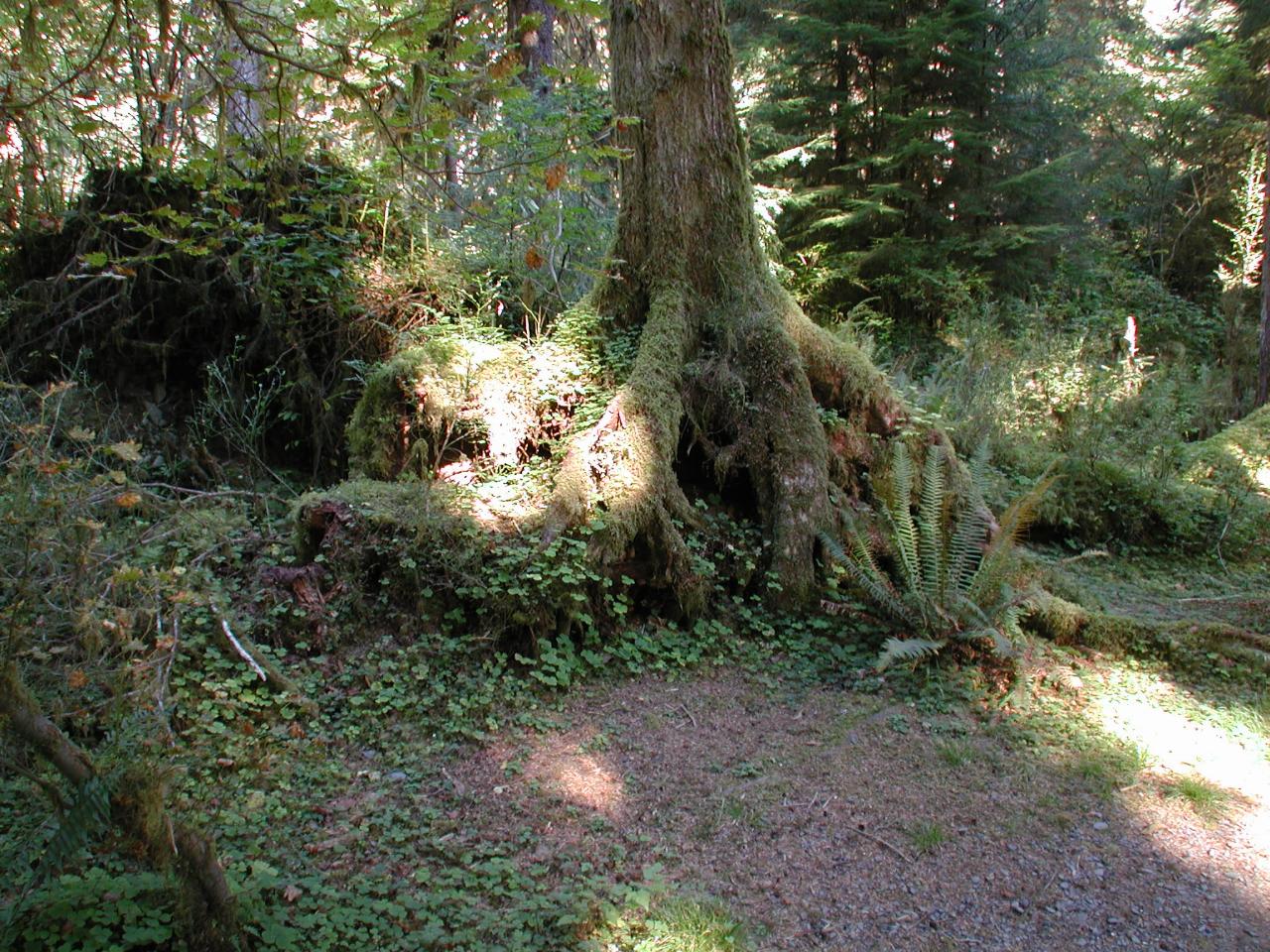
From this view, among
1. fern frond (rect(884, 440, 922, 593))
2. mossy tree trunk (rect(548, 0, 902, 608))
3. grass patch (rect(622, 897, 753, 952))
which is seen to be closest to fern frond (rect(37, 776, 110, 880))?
grass patch (rect(622, 897, 753, 952))

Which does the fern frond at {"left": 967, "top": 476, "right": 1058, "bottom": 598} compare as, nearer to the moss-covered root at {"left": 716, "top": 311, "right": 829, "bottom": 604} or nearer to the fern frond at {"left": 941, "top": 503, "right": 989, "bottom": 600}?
the fern frond at {"left": 941, "top": 503, "right": 989, "bottom": 600}

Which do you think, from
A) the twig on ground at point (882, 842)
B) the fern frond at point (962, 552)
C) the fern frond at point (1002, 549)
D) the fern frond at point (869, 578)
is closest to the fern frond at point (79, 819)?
the twig on ground at point (882, 842)

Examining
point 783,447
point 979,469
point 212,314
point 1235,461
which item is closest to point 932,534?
point 979,469

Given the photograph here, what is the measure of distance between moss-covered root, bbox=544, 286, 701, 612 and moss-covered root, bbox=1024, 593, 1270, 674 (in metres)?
2.31

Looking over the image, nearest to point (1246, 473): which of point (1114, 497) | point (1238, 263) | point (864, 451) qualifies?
point (1114, 497)

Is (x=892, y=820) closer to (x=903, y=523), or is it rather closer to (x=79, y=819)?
(x=903, y=523)

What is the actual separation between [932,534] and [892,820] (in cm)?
207

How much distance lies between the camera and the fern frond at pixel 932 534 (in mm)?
5035

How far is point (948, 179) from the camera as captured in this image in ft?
51.7

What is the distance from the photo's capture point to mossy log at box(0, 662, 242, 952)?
2.15 m

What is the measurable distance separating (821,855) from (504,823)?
138 centimetres

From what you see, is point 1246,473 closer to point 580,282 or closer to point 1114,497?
point 1114,497

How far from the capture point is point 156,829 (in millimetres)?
2227

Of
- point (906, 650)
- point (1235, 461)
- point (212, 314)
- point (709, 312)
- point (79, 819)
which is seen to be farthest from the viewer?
point (1235, 461)
